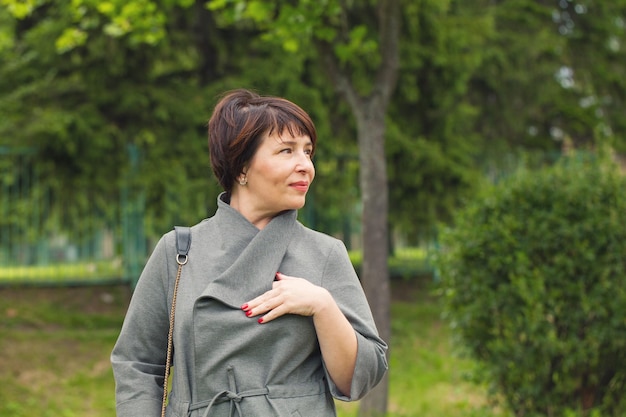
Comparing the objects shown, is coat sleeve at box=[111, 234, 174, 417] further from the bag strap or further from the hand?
the hand

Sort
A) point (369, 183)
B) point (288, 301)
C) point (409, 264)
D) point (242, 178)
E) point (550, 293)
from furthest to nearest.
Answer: point (409, 264)
point (369, 183)
point (550, 293)
point (242, 178)
point (288, 301)

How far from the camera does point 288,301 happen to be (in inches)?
92.3

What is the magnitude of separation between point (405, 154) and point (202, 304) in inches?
395

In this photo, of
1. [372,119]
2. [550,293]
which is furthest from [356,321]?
[372,119]

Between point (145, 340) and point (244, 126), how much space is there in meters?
0.69

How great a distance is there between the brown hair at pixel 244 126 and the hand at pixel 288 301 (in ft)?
1.35

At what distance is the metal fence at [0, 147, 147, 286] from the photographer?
1094 cm

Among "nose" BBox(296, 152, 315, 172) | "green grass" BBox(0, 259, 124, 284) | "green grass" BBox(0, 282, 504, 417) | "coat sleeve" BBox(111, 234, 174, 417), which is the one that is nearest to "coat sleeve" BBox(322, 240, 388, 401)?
"nose" BBox(296, 152, 315, 172)

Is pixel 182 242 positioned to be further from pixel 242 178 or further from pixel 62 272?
pixel 62 272

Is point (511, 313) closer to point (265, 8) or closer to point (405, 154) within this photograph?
point (265, 8)

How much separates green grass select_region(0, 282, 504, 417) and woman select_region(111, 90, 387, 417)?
14.1 ft

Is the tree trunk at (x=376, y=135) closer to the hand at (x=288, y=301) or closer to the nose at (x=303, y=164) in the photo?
the nose at (x=303, y=164)

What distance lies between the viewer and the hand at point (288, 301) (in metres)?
2.34

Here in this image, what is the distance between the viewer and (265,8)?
21.7 feet
